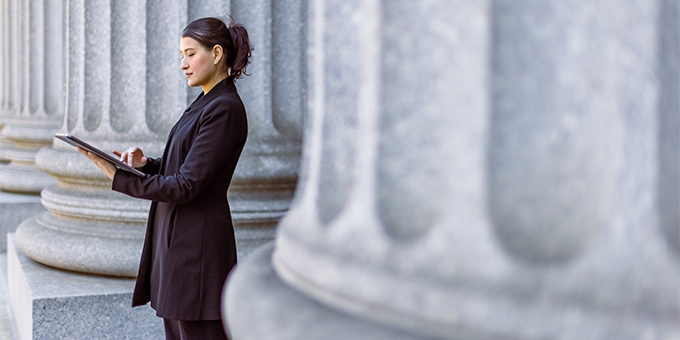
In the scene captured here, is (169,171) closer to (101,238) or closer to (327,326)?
(101,238)

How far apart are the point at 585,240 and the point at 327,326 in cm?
68

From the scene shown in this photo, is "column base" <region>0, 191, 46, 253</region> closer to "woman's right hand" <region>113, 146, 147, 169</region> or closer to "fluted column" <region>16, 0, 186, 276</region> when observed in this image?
"fluted column" <region>16, 0, 186, 276</region>

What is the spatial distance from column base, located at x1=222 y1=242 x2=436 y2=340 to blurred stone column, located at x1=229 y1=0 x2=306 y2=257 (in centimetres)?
437

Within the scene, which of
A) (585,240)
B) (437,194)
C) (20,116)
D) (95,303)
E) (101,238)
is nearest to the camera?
(585,240)

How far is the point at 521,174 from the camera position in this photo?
5.90 ft

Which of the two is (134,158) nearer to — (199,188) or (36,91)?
(199,188)

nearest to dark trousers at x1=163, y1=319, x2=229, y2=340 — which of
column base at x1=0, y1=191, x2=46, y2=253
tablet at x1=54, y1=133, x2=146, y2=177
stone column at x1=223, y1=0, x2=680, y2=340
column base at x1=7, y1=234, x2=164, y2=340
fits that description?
tablet at x1=54, y1=133, x2=146, y2=177

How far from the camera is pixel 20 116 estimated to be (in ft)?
46.3

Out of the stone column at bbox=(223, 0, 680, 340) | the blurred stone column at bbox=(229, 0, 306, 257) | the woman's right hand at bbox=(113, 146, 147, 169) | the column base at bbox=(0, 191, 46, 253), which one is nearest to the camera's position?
the stone column at bbox=(223, 0, 680, 340)

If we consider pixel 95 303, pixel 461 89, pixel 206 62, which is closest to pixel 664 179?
pixel 461 89

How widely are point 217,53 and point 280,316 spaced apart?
3.10m

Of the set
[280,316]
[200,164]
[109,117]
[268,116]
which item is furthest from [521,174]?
[109,117]

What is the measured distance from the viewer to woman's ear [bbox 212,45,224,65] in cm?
491

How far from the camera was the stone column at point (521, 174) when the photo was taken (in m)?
1.73
